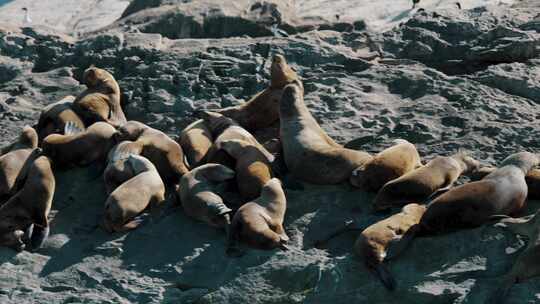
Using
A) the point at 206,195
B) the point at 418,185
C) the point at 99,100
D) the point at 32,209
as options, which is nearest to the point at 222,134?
the point at 206,195

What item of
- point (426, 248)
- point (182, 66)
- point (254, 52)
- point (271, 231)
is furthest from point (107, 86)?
point (426, 248)

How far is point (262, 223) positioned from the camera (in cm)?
768

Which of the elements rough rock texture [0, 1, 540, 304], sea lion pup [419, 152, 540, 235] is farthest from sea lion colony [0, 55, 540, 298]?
rough rock texture [0, 1, 540, 304]

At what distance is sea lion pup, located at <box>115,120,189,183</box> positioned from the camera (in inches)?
352

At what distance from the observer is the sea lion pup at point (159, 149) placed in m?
8.94

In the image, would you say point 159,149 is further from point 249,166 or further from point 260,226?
point 260,226

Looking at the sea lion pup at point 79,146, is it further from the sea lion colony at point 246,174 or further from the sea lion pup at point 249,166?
the sea lion pup at point 249,166

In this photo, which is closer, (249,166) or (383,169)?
(383,169)

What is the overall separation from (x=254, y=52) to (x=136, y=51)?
1488 millimetres

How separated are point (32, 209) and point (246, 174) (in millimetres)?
1918

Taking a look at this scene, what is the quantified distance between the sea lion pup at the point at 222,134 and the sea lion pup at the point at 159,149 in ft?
1.00

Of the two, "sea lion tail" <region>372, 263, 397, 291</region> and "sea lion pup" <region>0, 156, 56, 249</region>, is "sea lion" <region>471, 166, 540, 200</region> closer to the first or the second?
"sea lion tail" <region>372, 263, 397, 291</region>

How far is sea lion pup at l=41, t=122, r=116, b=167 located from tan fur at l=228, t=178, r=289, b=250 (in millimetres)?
2134

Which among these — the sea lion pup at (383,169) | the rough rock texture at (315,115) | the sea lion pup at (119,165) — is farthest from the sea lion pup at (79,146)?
the sea lion pup at (383,169)
